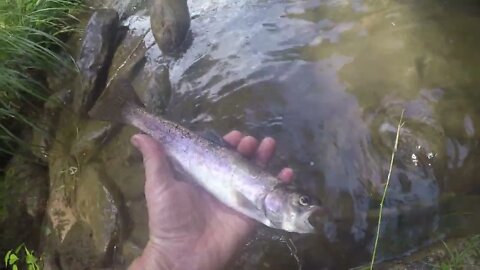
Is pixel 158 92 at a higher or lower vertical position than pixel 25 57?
lower

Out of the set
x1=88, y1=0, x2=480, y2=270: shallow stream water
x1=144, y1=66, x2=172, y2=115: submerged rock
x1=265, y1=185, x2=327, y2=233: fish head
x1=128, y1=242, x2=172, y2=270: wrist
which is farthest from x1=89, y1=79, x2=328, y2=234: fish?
x1=144, y1=66, x2=172, y2=115: submerged rock

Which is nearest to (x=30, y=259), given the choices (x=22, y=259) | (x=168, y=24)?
(x=22, y=259)

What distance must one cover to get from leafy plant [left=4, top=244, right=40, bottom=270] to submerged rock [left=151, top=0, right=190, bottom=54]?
1757 mm

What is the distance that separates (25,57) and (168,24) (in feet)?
3.62

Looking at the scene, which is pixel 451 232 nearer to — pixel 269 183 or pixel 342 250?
pixel 342 250

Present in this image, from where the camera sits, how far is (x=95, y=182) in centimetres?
329

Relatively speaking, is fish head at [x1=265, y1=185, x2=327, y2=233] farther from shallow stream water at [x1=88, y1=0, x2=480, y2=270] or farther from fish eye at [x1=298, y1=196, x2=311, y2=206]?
shallow stream water at [x1=88, y1=0, x2=480, y2=270]

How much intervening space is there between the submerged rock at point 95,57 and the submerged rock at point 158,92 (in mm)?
432

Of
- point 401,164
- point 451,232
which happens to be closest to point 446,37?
point 401,164

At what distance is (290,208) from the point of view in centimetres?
217

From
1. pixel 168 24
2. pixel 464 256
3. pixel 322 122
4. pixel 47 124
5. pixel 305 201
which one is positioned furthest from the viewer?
pixel 168 24

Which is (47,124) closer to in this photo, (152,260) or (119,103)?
(119,103)

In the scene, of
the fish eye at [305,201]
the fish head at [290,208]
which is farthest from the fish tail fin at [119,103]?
the fish eye at [305,201]

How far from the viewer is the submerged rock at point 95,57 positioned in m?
3.78
